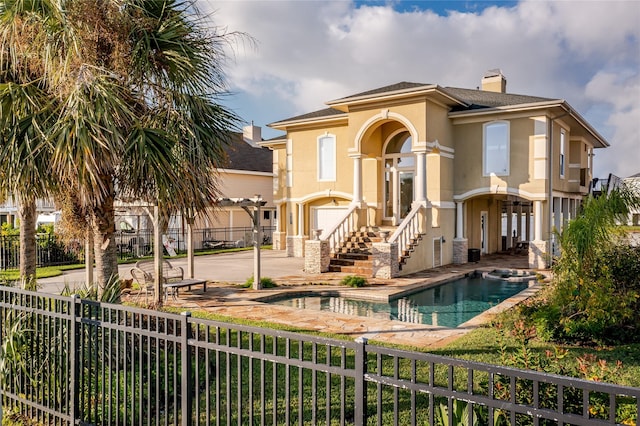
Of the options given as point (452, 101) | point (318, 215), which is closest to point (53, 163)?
point (452, 101)

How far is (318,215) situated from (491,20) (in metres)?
11.4

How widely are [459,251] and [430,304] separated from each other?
26.2ft

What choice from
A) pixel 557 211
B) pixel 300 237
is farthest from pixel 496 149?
pixel 300 237

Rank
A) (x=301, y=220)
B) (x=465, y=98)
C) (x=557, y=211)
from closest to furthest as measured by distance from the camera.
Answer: (x=557, y=211) → (x=465, y=98) → (x=301, y=220)

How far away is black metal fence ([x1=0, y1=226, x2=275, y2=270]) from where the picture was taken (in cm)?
1834

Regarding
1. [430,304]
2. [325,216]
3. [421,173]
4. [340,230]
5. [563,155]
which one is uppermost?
[563,155]

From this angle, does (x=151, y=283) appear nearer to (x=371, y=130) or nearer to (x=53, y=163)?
(x=53, y=163)

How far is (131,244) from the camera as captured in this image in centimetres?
2461

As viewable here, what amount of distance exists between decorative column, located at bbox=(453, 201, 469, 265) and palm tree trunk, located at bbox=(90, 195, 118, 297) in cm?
1573

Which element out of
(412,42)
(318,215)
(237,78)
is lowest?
(318,215)

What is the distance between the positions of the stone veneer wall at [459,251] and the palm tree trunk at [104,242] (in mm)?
15719

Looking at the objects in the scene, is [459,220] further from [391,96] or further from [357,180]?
[391,96]

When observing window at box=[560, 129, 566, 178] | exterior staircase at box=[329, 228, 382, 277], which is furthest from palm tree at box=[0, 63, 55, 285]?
window at box=[560, 129, 566, 178]

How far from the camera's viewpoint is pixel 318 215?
23641 mm
